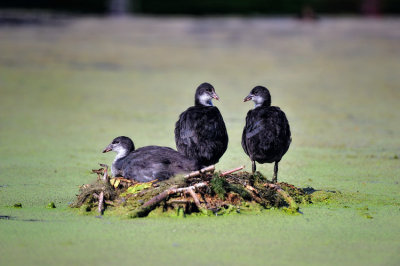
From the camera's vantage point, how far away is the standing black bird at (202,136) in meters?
5.99

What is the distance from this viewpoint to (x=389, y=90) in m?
12.4

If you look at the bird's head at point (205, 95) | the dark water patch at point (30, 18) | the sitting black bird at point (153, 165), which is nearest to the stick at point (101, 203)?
the sitting black bird at point (153, 165)

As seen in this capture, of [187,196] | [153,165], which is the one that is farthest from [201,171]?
[153,165]

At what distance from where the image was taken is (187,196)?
5.18 meters

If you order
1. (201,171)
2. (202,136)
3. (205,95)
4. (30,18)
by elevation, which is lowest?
(201,171)

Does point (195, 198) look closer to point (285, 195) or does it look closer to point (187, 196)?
point (187, 196)

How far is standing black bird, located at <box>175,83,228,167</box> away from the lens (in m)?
5.99

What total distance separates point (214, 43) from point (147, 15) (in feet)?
16.3

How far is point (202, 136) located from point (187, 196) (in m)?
0.93

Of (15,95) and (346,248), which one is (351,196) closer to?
(346,248)

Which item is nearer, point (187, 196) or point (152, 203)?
point (152, 203)

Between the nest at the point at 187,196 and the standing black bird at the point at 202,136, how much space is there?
521 mm

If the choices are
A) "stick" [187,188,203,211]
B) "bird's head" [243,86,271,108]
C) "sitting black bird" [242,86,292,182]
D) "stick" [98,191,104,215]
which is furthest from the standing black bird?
"stick" [98,191,104,215]

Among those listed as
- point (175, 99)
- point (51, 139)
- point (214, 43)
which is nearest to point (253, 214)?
point (51, 139)
